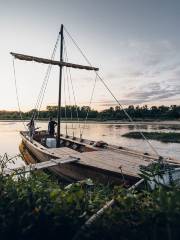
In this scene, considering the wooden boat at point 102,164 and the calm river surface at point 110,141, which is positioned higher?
the wooden boat at point 102,164

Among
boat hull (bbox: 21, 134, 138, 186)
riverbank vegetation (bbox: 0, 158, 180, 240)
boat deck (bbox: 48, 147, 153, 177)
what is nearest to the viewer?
riverbank vegetation (bbox: 0, 158, 180, 240)

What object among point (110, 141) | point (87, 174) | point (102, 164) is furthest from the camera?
point (110, 141)

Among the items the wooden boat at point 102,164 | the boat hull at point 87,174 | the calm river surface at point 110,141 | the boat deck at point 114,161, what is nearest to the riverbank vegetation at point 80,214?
the wooden boat at point 102,164

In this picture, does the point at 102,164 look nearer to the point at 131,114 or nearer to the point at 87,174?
the point at 87,174

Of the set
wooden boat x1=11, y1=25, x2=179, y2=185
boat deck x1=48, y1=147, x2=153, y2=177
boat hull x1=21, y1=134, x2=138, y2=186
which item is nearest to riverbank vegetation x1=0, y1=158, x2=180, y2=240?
wooden boat x1=11, y1=25, x2=179, y2=185

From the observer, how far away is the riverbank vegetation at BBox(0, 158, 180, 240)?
3.67 meters

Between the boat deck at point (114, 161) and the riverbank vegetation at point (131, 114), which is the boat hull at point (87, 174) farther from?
the riverbank vegetation at point (131, 114)

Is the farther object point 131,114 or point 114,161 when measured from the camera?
point 131,114

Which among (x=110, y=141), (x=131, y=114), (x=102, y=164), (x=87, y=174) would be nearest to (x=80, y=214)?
(x=102, y=164)

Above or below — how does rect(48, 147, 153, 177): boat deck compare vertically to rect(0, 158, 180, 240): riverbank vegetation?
below

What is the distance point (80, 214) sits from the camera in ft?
13.3

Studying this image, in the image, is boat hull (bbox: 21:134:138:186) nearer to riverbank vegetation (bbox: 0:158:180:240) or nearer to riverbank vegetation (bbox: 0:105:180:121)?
riverbank vegetation (bbox: 0:158:180:240)

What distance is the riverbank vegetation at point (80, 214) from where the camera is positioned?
3.67 m

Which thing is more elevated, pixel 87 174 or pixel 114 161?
pixel 114 161
